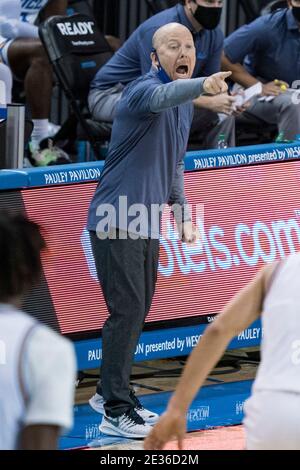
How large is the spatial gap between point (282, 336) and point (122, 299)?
9.67 ft

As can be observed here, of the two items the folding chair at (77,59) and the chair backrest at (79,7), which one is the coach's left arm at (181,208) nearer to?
the folding chair at (77,59)

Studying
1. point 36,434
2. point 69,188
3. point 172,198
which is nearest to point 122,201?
point 172,198

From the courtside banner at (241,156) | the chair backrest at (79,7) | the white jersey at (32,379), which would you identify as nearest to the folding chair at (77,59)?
the chair backrest at (79,7)

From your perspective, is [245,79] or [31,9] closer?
[245,79]

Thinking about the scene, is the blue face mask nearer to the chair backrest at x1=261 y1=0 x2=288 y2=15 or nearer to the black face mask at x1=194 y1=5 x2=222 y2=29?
the black face mask at x1=194 y1=5 x2=222 y2=29

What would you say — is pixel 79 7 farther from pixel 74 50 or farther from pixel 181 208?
pixel 181 208

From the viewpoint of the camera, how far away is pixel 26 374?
302cm

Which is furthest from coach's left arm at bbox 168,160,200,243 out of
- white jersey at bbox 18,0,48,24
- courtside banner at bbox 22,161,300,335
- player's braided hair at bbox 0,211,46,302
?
white jersey at bbox 18,0,48,24

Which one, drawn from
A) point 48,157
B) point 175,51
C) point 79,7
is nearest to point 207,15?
point 48,157

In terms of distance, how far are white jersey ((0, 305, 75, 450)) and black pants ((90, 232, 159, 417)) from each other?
10.8ft

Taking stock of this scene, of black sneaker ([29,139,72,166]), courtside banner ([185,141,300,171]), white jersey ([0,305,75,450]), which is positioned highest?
white jersey ([0,305,75,450])

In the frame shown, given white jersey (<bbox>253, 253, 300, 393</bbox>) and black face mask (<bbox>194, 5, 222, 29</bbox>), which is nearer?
white jersey (<bbox>253, 253, 300, 393</bbox>)

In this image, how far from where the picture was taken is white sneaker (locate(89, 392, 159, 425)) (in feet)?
22.1

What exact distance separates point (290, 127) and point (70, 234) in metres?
2.67
